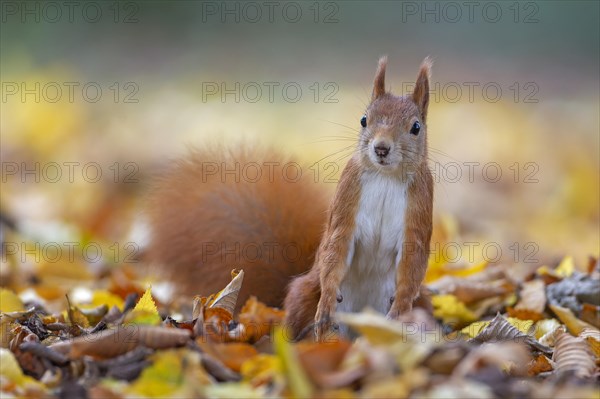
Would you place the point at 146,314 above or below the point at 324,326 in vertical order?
above

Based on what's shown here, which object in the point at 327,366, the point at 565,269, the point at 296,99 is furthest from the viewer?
the point at 296,99

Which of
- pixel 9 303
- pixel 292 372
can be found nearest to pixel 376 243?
pixel 292 372

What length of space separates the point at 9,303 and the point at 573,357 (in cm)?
173

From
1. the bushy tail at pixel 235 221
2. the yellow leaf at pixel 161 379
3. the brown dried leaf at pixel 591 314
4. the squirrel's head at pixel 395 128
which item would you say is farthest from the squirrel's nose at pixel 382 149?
the brown dried leaf at pixel 591 314

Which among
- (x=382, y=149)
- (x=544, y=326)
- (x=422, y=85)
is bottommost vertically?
(x=544, y=326)

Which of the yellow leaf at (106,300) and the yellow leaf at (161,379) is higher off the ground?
the yellow leaf at (161,379)

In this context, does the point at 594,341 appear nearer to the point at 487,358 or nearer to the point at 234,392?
the point at 487,358

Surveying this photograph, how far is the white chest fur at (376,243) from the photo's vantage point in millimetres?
2457

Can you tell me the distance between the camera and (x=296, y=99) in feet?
27.1

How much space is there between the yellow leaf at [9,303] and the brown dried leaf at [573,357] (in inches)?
64.7

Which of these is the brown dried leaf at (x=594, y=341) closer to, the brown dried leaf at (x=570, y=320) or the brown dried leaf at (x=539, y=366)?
the brown dried leaf at (x=539, y=366)

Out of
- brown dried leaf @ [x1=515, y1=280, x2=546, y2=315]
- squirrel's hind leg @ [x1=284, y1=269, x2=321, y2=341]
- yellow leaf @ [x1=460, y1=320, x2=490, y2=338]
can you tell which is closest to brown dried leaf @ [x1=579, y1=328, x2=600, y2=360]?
yellow leaf @ [x1=460, y1=320, x2=490, y2=338]

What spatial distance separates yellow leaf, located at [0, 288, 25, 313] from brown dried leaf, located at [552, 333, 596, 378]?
64.7 inches

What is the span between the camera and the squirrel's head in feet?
7.93
